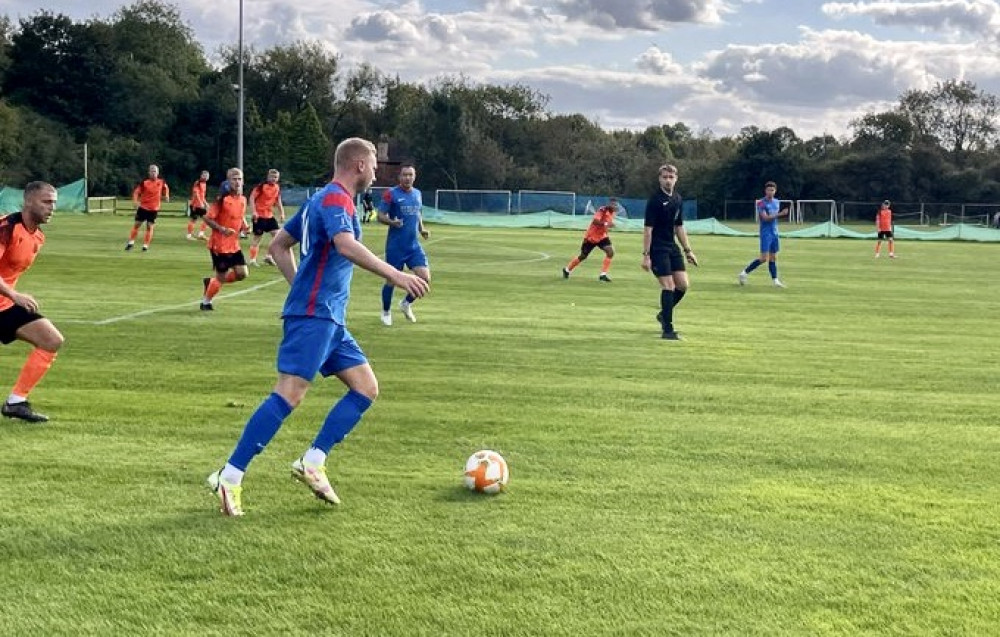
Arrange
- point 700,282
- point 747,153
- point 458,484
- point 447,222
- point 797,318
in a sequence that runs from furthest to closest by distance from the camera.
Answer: point 747,153 < point 447,222 < point 700,282 < point 797,318 < point 458,484

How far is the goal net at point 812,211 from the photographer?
6476 centimetres

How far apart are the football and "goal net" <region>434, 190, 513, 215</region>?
58380mm

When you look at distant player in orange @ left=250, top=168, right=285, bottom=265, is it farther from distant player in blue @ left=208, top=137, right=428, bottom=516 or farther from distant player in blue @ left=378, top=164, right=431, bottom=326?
distant player in blue @ left=208, top=137, right=428, bottom=516

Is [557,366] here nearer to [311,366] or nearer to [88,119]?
[311,366]

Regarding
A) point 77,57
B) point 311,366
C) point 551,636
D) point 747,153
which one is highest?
point 77,57

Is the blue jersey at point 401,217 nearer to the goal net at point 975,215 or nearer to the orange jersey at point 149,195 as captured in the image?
the orange jersey at point 149,195

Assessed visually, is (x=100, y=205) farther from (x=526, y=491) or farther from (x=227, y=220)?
(x=526, y=491)

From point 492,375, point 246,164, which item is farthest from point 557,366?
point 246,164

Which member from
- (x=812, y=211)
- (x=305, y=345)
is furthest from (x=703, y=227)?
(x=305, y=345)

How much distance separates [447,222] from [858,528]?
50.4 meters

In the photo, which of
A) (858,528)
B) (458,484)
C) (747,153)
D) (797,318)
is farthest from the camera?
(747,153)

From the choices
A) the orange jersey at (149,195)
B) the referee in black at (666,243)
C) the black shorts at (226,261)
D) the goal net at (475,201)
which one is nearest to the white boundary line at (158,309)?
the black shorts at (226,261)

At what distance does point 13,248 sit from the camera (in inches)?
301

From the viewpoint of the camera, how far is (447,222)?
55219 millimetres
